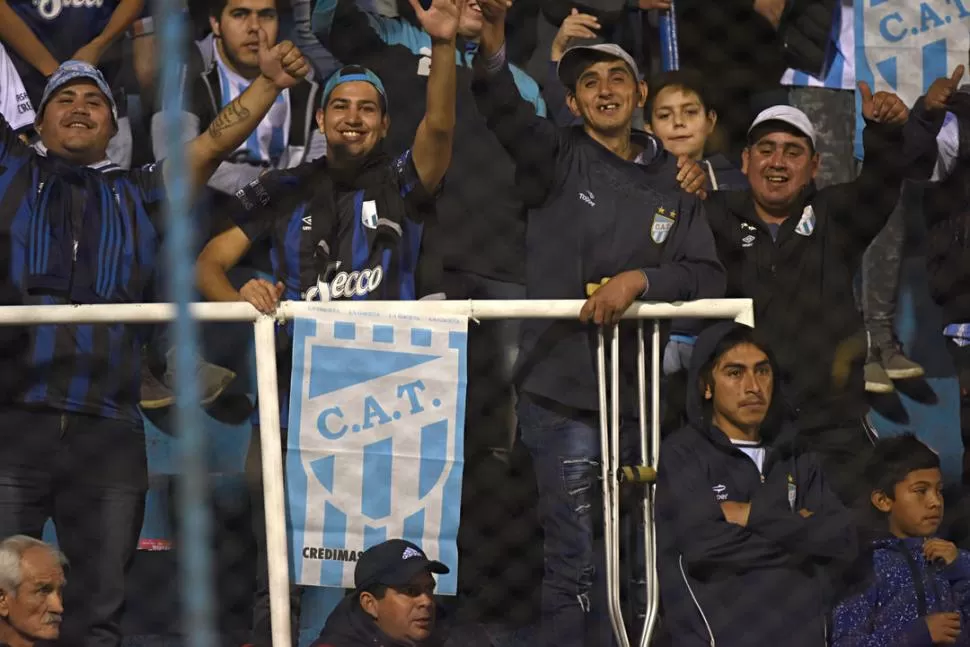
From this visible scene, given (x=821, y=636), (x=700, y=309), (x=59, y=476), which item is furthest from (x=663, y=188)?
(x=59, y=476)

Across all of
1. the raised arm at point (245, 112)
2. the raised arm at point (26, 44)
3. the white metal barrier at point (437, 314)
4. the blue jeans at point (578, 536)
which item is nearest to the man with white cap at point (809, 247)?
the white metal barrier at point (437, 314)

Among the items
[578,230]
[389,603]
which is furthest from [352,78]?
[389,603]

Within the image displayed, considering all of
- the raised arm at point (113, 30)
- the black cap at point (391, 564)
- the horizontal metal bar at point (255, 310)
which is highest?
the raised arm at point (113, 30)

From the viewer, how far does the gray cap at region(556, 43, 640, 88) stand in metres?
4.20

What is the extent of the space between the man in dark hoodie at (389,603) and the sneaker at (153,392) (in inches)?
34.9

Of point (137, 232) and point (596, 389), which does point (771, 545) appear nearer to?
point (596, 389)

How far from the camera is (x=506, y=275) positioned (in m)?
4.24

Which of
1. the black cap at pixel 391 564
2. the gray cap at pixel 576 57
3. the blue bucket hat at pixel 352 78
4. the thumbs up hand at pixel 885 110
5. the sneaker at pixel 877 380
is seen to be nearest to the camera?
the black cap at pixel 391 564

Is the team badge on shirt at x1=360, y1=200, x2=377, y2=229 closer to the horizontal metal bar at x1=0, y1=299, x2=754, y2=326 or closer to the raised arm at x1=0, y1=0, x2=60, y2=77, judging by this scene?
the horizontal metal bar at x1=0, y1=299, x2=754, y2=326

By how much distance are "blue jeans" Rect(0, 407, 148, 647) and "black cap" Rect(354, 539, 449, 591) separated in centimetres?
56

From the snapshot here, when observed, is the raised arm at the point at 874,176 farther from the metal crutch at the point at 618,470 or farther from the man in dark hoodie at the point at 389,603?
the man in dark hoodie at the point at 389,603

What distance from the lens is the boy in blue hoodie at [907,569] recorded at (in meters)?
3.87

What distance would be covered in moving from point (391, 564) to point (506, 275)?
3.23 ft

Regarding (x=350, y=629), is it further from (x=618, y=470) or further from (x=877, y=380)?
(x=877, y=380)
